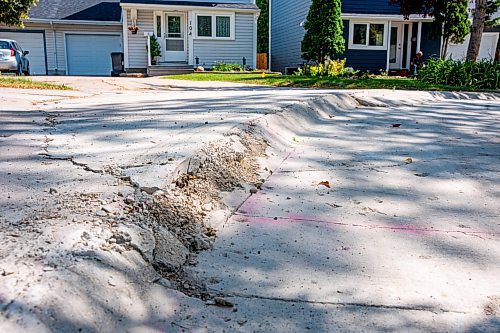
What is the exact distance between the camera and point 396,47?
22.0 meters

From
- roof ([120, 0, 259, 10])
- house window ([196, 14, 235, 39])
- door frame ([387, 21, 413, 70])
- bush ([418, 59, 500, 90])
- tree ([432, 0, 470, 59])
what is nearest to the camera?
bush ([418, 59, 500, 90])

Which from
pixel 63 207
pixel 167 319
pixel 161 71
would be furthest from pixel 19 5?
pixel 167 319

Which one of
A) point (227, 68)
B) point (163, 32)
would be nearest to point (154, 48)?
point (163, 32)

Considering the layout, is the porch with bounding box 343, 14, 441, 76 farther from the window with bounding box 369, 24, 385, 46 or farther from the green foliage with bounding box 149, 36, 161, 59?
the green foliage with bounding box 149, 36, 161, 59

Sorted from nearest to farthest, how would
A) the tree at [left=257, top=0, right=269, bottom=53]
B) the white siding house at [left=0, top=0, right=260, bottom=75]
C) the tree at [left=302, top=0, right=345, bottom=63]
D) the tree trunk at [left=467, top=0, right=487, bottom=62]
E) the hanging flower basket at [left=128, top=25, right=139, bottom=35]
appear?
the tree trunk at [left=467, top=0, right=487, bottom=62] < the tree at [left=302, top=0, right=345, bottom=63] < the hanging flower basket at [left=128, top=25, right=139, bottom=35] < the white siding house at [left=0, top=0, right=260, bottom=75] < the tree at [left=257, top=0, right=269, bottom=53]

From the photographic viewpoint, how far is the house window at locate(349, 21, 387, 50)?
2023 centimetres

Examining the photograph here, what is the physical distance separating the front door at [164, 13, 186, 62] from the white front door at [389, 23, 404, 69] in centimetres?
940

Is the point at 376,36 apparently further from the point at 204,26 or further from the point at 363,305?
the point at 363,305

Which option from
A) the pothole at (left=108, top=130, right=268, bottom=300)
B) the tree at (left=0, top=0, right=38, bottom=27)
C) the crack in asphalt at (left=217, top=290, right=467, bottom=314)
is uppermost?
the tree at (left=0, top=0, right=38, bottom=27)

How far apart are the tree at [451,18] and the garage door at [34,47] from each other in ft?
58.5

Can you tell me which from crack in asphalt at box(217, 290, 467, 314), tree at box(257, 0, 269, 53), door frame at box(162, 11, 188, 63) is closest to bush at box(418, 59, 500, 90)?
door frame at box(162, 11, 188, 63)

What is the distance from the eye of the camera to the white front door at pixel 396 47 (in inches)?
857

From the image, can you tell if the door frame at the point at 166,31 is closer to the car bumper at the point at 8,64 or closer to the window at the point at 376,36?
the car bumper at the point at 8,64

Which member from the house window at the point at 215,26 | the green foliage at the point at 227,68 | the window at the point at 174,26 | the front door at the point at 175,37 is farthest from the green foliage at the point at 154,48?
the green foliage at the point at 227,68
